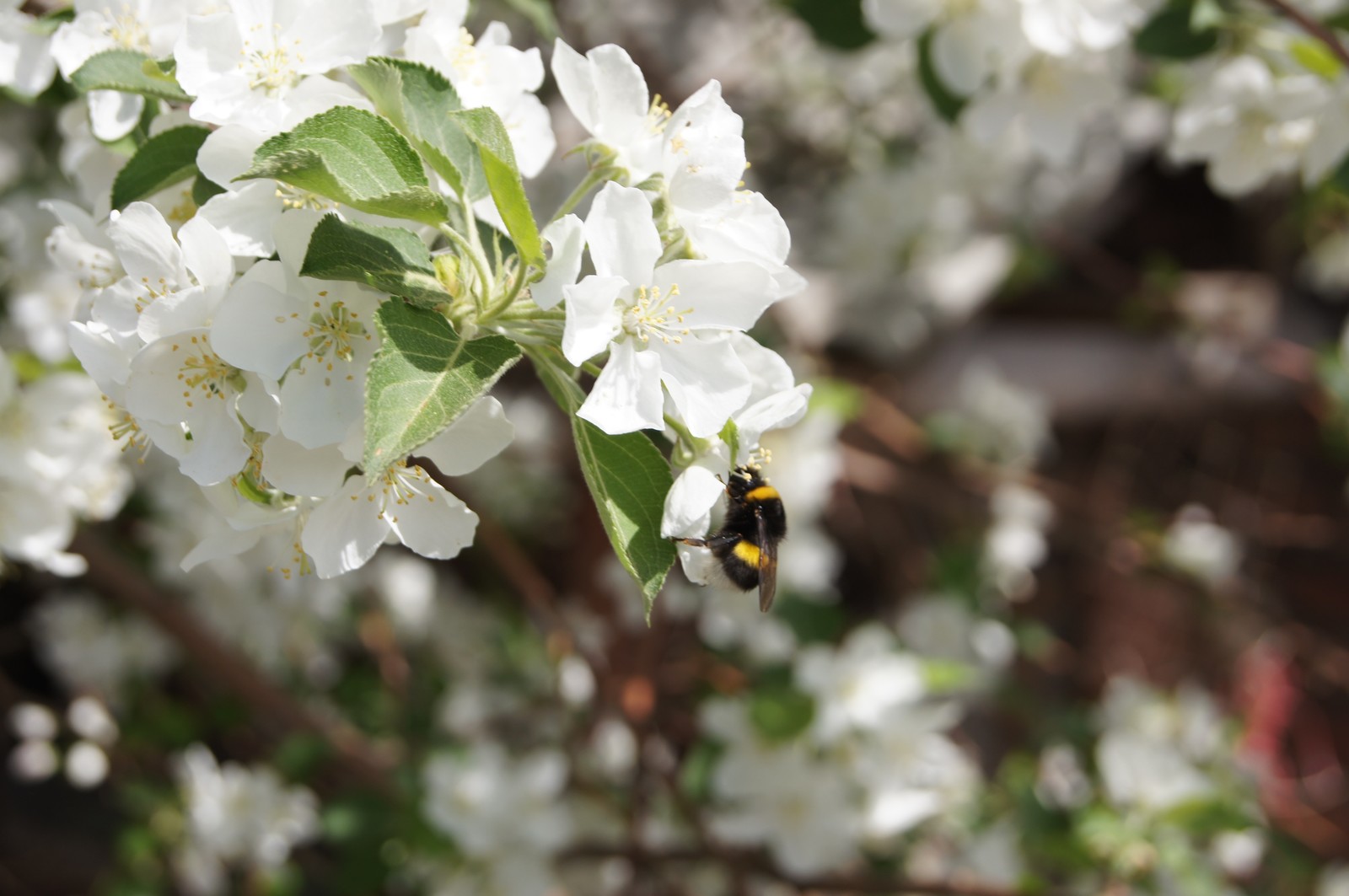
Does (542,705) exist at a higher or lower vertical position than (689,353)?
lower

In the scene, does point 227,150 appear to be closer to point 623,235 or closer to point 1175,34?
point 623,235

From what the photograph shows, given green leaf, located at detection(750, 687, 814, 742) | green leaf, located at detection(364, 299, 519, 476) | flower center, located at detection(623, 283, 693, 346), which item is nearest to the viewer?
green leaf, located at detection(364, 299, 519, 476)

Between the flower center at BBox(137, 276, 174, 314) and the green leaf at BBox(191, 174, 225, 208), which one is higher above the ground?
the green leaf at BBox(191, 174, 225, 208)

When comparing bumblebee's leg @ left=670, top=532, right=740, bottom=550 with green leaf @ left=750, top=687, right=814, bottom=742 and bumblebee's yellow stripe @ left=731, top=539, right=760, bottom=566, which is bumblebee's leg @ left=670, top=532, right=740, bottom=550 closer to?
bumblebee's yellow stripe @ left=731, top=539, right=760, bottom=566

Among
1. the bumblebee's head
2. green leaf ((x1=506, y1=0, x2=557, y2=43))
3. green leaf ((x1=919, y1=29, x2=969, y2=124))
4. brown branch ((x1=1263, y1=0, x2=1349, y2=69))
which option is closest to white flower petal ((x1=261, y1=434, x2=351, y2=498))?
the bumblebee's head

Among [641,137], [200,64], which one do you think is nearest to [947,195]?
[641,137]

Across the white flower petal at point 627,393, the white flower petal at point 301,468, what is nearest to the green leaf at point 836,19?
the white flower petal at point 627,393

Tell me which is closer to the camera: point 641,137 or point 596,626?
point 641,137

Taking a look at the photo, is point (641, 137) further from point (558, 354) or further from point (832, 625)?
point (832, 625)
